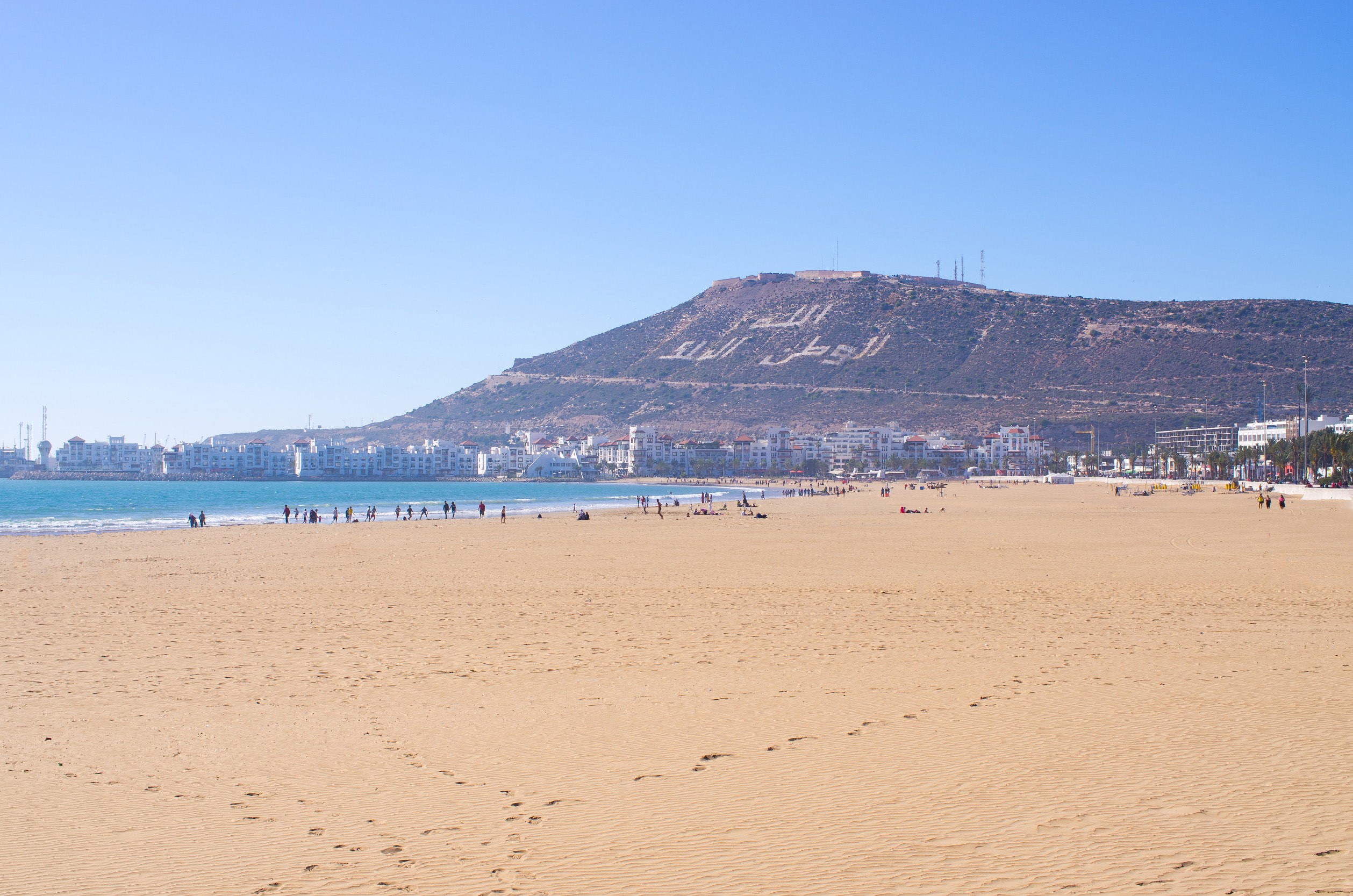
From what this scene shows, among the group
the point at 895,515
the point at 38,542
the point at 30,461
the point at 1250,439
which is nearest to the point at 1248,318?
the point at 1250,439

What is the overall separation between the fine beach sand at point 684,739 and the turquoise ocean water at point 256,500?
96.9 ft

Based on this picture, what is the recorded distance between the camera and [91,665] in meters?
9.62

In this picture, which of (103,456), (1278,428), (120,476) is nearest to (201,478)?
(120,476)

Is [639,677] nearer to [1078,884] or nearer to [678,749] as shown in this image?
[678,749]

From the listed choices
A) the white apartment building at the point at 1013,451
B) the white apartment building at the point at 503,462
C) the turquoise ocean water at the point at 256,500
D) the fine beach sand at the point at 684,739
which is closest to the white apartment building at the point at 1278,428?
the white apartment building at the point at 1013,451

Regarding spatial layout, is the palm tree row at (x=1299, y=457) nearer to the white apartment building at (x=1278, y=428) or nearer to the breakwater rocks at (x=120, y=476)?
the white apartment building at (x=1278, y=428)

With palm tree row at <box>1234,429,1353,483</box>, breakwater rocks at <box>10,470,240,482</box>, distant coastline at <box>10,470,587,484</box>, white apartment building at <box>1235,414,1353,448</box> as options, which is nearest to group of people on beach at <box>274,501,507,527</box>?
palm tree row at <box>1234,429,1353,483</box>

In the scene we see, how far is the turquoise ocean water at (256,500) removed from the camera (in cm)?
4347

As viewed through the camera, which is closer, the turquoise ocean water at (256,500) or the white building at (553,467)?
the turquoise ocean water at (256,500)

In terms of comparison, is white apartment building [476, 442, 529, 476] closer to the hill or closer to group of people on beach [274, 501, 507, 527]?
the hill

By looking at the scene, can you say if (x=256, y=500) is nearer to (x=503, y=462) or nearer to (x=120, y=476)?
(x=503, y=462)

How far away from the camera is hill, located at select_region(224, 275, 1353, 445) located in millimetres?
120250

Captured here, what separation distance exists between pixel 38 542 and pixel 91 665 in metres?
22.0

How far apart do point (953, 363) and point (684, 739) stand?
14842 centimetres
